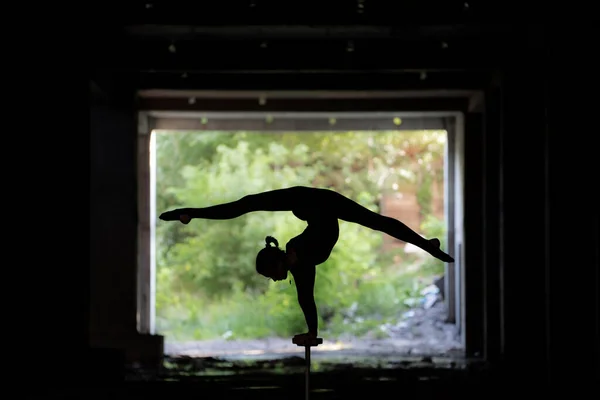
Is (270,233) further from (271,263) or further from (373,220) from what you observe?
(271,263)

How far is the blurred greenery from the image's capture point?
1391 cm

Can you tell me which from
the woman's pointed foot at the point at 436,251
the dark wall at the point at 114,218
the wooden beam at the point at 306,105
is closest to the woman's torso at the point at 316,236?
the woman's pointed foot at the point at 436,251

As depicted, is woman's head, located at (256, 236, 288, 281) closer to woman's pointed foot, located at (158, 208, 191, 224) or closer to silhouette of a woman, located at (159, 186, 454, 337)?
silhouette of a woman, located at (159, 186, 454, 337)

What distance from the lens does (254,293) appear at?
47.6 feet

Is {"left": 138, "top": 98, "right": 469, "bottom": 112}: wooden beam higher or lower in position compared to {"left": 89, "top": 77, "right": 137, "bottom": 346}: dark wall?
higher

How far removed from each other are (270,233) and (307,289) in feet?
35.5

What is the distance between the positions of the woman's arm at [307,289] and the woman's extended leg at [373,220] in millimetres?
281

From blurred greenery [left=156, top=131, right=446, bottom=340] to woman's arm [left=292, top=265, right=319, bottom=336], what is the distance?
9.92 meters

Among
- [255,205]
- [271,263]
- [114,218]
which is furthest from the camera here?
[114,218]

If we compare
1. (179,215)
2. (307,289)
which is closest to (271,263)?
(307,289)

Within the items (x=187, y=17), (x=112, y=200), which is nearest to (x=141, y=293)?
(x=112, y=200)

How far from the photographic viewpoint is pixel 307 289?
346 centimetres

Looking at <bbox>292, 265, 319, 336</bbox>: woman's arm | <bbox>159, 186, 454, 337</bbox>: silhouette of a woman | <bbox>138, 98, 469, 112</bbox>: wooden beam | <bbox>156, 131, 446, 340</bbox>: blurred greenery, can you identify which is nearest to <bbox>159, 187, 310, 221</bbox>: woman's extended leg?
<bbox>159, 186, 454, 337</bbox>: silhouette of a woman

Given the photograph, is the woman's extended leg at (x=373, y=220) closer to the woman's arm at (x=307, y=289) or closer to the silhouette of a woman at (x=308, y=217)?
the silhouette of a woman at (x=308, y=217)
